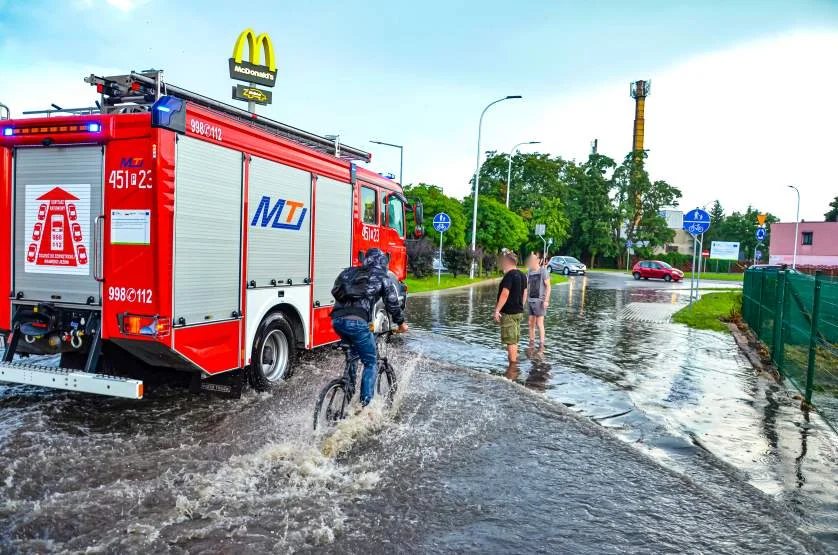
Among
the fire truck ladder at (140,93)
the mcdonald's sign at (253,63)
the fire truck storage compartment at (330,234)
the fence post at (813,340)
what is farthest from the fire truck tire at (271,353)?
the mcdonald's sign at (253,63)

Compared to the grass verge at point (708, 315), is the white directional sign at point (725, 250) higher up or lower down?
higher up

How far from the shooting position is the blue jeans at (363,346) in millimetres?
6062

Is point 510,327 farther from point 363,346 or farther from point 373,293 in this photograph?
point 373,293

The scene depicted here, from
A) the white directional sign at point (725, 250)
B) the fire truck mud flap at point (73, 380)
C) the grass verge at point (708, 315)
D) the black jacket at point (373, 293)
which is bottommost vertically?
the grass verge at point (708, 315)

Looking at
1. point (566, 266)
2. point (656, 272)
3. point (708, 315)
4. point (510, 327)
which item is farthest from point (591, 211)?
point (510, 327)

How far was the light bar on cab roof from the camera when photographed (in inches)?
240

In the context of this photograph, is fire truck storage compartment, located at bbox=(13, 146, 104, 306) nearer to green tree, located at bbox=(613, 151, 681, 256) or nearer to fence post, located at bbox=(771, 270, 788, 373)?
fence post, located at bbox=(771, 270, 788, 373)

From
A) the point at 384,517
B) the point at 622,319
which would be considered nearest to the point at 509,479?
the point at 384,517

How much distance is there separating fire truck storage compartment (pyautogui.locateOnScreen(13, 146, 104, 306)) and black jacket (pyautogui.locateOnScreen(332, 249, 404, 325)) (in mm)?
2432

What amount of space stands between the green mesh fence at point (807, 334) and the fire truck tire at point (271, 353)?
625cm

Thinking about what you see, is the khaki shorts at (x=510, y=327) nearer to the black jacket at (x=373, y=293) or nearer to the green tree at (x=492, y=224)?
the black jacket at (x=373, y=293)

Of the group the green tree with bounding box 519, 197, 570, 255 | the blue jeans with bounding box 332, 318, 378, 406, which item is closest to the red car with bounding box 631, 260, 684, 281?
the green tree with bounding box 519, 197, 570, 255

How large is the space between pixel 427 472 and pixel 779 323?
7671mm

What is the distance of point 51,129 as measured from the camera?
20.7 feet
